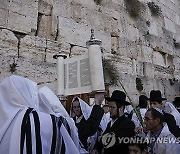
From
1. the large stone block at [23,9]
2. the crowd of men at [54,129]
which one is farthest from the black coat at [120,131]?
the large stone block at [23,9]

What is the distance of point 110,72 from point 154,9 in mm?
3462

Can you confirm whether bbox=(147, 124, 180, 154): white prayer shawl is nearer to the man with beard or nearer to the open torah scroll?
the man with beard

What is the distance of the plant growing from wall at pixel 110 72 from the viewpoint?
6.53 metres

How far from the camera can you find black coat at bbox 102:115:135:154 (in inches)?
101

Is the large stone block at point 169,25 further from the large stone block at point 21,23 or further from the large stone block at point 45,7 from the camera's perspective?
the large stone block at point 21,23

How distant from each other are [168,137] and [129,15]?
→ 6.02m

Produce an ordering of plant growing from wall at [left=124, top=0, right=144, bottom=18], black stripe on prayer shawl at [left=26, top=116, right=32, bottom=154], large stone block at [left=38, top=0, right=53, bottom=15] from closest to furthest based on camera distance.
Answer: black stripe on prayer shawl at [left=26, top=116, right=32, bottom=154] → large stone block at [left=38, top=0, right=53, bottom=15] → plant growing from wall at [left=124, top=0, right=144, bottom=18]

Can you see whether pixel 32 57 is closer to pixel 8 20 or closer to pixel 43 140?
pixel 8 20

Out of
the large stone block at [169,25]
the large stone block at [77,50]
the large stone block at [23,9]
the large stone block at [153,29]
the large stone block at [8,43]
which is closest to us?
the large stone block at [8,43]

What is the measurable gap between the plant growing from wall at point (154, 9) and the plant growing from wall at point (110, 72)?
3.08 m

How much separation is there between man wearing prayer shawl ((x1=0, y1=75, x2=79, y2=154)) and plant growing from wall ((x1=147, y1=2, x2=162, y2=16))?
25.1 ft

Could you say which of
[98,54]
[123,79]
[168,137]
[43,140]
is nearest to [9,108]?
[43,140]

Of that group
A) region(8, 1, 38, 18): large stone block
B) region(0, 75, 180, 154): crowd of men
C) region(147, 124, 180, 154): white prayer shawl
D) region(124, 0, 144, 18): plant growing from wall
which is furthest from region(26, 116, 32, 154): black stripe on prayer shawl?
region(124, 0, 144, 18): plant growing from wall

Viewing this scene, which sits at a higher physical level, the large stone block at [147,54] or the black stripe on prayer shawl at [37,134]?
the large stone block at [147,54]
